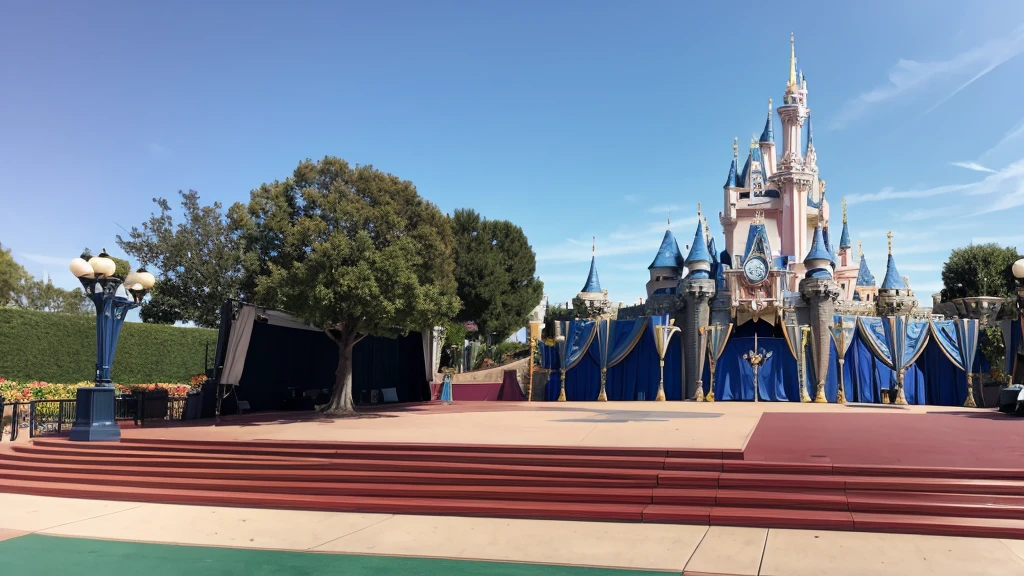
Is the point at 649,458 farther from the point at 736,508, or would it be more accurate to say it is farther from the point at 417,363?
the point at 417,363

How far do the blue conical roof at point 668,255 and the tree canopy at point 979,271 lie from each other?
25757mm

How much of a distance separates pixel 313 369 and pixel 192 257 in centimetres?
1180

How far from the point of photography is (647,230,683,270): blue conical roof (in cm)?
3522

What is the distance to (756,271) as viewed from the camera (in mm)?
29578

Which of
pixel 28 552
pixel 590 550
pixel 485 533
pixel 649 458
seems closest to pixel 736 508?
pixel 649 458

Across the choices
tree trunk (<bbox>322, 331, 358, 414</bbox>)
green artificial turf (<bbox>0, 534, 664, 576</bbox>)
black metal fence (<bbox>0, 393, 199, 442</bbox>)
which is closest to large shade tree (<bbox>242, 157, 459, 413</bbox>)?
tree trunk (<bbox>322, 331, 358, 414</bbox>)

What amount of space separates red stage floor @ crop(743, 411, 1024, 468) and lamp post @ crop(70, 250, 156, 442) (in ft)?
38.7

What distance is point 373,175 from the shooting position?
19750 mm

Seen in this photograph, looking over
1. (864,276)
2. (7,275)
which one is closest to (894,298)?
(864,276)

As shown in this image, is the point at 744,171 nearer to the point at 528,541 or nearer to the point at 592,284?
the point at 592,284

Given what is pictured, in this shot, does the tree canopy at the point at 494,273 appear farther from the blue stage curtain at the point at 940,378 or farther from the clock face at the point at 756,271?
the blue stage curtain at the point at 940,378

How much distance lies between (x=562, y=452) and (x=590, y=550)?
10.1 feet

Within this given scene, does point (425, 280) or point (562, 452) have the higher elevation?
point (425, 280)

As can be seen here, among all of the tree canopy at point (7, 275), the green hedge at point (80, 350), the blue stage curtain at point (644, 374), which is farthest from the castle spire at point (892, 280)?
the tree canopy at point (7, 275)
